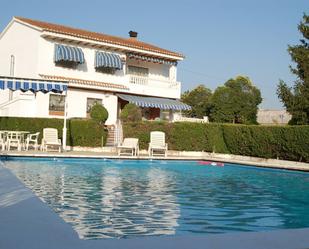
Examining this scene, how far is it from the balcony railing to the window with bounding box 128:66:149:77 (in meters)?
1.64

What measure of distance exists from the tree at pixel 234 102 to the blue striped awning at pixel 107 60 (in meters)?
28.3

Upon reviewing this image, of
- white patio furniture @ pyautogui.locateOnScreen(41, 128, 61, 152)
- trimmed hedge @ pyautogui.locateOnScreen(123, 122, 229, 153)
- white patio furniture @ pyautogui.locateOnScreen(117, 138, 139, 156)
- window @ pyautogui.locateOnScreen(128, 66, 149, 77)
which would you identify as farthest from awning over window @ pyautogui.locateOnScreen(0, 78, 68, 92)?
window @ pyautogui.locateOnScreen(128, 66, 149, 77)

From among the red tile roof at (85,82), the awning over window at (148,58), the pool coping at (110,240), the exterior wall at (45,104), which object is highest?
the awning over window at (148,58)

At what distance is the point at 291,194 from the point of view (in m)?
13.3

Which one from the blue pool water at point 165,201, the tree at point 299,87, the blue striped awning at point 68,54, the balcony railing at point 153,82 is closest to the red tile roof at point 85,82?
the blue striped awning at point 68,54

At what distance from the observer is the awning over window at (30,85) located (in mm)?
21750

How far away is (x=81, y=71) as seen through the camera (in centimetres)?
3338

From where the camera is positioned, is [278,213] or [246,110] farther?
[246,110]

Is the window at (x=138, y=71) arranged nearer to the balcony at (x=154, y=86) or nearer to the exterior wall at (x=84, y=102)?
the balcony at (x=154, y=86)

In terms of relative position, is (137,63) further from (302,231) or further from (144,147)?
(302,231)

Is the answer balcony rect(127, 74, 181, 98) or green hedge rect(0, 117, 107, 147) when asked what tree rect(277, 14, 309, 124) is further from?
green hedge rect(0, 117, 107, 147)

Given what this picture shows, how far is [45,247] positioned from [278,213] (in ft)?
22.1

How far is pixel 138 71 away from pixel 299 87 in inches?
591

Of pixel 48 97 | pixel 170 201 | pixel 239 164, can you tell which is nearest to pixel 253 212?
pixel 170 201
